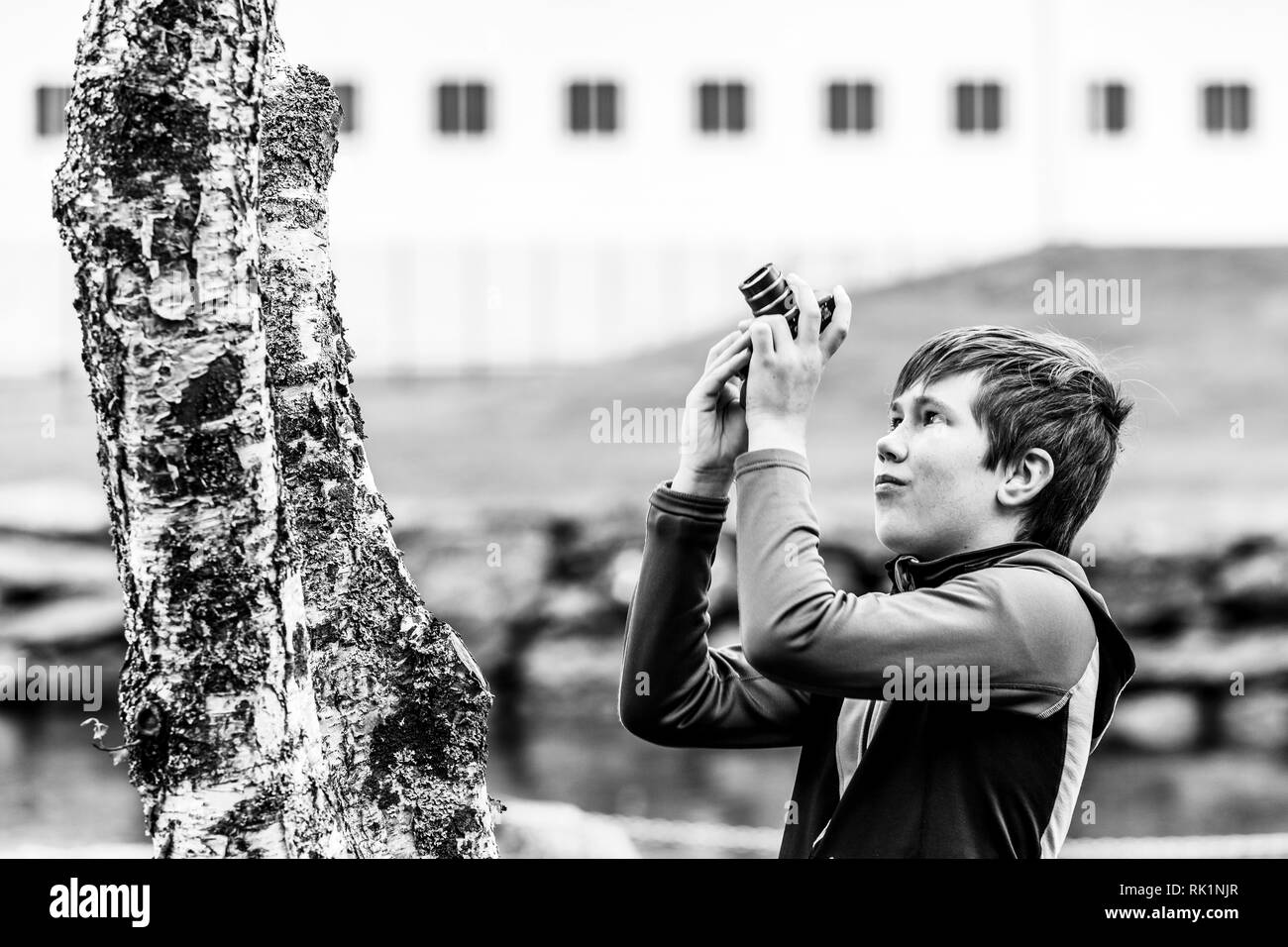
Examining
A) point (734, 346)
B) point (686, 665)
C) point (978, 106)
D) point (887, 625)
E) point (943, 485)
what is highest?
point (978, 106)

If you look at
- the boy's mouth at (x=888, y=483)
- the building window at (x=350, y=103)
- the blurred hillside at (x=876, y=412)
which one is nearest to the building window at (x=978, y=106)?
the blurred hillside at (x=876, y=412)

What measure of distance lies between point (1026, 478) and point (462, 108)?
19219 mm

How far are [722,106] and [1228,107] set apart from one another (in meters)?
7.08

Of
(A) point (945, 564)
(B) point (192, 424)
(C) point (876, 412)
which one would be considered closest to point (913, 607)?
(A) point (945, 564)

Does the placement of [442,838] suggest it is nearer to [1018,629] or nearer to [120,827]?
[1018,629]

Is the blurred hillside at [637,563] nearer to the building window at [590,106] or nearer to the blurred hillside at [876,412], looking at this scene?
the blurred hillside at [876,412]

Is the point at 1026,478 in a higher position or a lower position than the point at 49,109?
lower

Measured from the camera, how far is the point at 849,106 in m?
20.4

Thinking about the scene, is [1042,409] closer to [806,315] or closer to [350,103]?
[806,315]

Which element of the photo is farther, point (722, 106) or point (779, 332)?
point (722, 106)

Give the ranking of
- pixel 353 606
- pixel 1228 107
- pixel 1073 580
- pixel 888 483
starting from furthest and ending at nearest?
pixel 1228 107
pixel 353 606
pixel 888 483
pixel 1073 580

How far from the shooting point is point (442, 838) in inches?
99.6

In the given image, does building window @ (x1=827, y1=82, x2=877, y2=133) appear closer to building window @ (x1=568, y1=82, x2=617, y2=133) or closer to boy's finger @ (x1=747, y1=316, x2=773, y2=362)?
building window @ (x1=568, y1=82, x2=617, y2=133)

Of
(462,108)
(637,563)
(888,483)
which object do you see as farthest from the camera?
(462,108)
